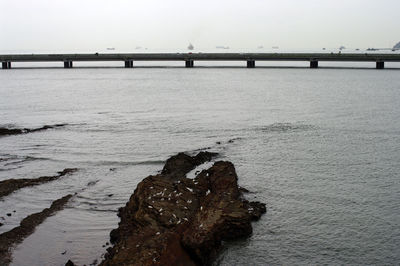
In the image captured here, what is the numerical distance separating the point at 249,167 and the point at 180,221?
11.2 m

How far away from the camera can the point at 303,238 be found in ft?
50.3

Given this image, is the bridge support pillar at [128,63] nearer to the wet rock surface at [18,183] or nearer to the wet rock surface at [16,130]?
the wet rock surface at [16,130]

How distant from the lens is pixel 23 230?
1541cm

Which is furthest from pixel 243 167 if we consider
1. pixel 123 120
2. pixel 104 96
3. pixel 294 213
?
pixel 104 96

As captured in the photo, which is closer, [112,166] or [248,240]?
[248,240]

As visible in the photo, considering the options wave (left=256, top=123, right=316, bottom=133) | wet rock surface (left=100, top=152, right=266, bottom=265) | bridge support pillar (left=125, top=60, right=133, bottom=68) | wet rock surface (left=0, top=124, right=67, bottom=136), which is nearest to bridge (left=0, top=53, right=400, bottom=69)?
bridge support pillar (left=125, top=60, right=133, bottom=68)

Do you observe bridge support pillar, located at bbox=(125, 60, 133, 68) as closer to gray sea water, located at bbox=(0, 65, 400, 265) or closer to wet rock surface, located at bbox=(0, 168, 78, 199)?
gray sea water, located at bbox=(0, 65, 400, 265)

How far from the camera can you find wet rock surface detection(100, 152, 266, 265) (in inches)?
477

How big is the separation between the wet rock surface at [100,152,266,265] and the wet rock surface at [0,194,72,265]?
114 inches

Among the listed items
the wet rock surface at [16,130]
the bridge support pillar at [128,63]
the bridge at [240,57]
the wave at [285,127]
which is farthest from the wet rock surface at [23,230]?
the bridge support pillar at [128,63]

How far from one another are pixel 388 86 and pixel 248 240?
227ft

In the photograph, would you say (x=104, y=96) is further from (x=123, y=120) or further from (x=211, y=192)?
(x=211, y=192)

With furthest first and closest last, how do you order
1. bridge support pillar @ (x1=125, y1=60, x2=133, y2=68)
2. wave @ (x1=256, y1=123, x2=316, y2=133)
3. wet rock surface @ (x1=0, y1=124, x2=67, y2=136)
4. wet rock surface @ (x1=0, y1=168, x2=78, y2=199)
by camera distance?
bridge support pillar @ (x1=125, y1=60, x2=133, y2=68) → wave @ (x1=256, y1=123, x2=316, y2=133) → wet rock surface @ (x1=0, y1=124, x2=67, y2=136) → wet rock surface @ (x1=0, y1=168, x2=78, y2=199)

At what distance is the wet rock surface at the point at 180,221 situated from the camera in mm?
12114
